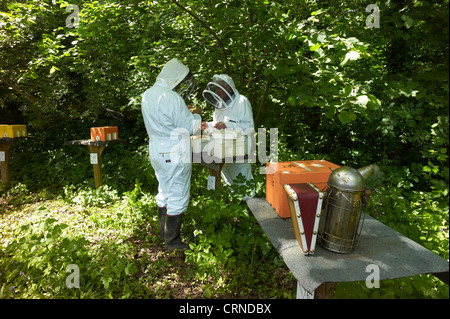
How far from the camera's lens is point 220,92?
356 centimetres

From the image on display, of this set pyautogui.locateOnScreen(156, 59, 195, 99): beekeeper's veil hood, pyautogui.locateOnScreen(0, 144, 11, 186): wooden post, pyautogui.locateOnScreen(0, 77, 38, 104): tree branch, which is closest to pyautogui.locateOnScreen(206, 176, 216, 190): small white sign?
pyautogui.locateOnScreen(156, 59, 195, 99): beekeeper's veil hood

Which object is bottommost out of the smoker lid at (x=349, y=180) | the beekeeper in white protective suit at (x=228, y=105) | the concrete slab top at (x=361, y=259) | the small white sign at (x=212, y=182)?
the concrete slab top at (x=361, y=259)

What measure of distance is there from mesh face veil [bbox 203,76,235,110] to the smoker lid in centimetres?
195

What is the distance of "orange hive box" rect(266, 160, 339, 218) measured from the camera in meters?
2.48

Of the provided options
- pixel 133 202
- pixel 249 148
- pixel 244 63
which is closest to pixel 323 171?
pixel 249 148

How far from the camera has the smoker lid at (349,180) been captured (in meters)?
1.97

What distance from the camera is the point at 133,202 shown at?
168 inches

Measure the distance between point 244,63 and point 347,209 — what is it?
14.3ft

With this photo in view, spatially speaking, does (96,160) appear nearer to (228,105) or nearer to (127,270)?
(228,105)

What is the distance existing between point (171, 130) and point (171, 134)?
50mm

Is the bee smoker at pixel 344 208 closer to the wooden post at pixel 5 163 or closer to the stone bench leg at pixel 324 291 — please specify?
the stone bench leg at pixel 324 291

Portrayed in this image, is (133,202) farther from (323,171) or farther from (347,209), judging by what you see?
(347,209)

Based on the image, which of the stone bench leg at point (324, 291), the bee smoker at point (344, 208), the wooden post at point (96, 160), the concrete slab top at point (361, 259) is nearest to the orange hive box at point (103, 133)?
the wooden post at point (96, 160)

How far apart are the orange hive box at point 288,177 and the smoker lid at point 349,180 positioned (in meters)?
0.45
